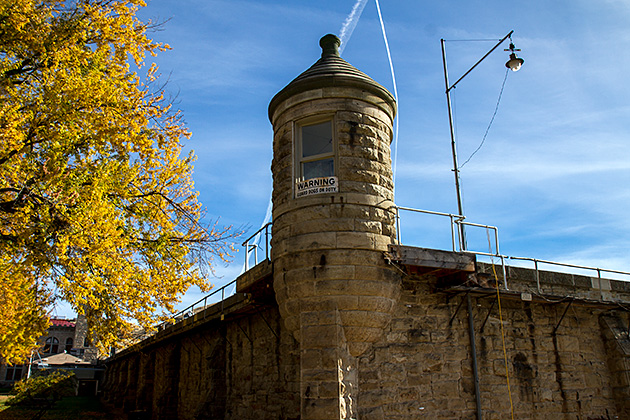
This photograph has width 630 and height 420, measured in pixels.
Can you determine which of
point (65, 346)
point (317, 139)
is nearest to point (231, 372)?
point (317, 139)

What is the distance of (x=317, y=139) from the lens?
34.7ft

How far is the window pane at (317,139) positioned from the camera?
10375 millimetres

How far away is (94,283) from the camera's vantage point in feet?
26.5

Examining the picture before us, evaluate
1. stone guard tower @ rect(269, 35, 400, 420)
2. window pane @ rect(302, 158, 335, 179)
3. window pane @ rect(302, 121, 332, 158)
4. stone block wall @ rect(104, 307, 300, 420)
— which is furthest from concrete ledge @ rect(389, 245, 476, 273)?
stone block wall @ rect(104, 307, 300, 420)

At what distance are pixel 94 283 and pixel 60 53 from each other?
Result: 12.7 feet

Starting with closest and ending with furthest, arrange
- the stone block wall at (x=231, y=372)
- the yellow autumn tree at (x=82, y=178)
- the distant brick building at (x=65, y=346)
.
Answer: the yellow autumn tree at (x=82, y=178) → the stone block wall at (x=231, y=372) → the distant brick building at (x=65, y=346)

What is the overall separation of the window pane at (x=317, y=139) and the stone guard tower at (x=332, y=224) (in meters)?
0.02

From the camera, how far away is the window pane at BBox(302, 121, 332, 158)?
34.0ft

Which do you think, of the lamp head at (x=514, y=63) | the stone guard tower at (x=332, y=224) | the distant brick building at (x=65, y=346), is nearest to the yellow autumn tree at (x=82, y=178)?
the stone guard tower at (x=332, y=224)

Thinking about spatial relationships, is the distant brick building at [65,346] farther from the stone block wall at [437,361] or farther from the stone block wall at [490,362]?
the stone block wall at [490,362]

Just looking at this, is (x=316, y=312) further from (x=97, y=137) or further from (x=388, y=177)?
(x=97, y=137)

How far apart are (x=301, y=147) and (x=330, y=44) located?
2883 mm

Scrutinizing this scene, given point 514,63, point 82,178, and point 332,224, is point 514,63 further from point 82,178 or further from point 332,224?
point 82,178

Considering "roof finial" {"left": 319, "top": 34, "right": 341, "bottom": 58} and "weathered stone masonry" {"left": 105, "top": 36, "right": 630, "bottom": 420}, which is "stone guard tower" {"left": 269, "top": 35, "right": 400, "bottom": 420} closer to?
"weathered stone masonry" {"left": 105, "top": 36, "right": 630, "bottom": 420}
